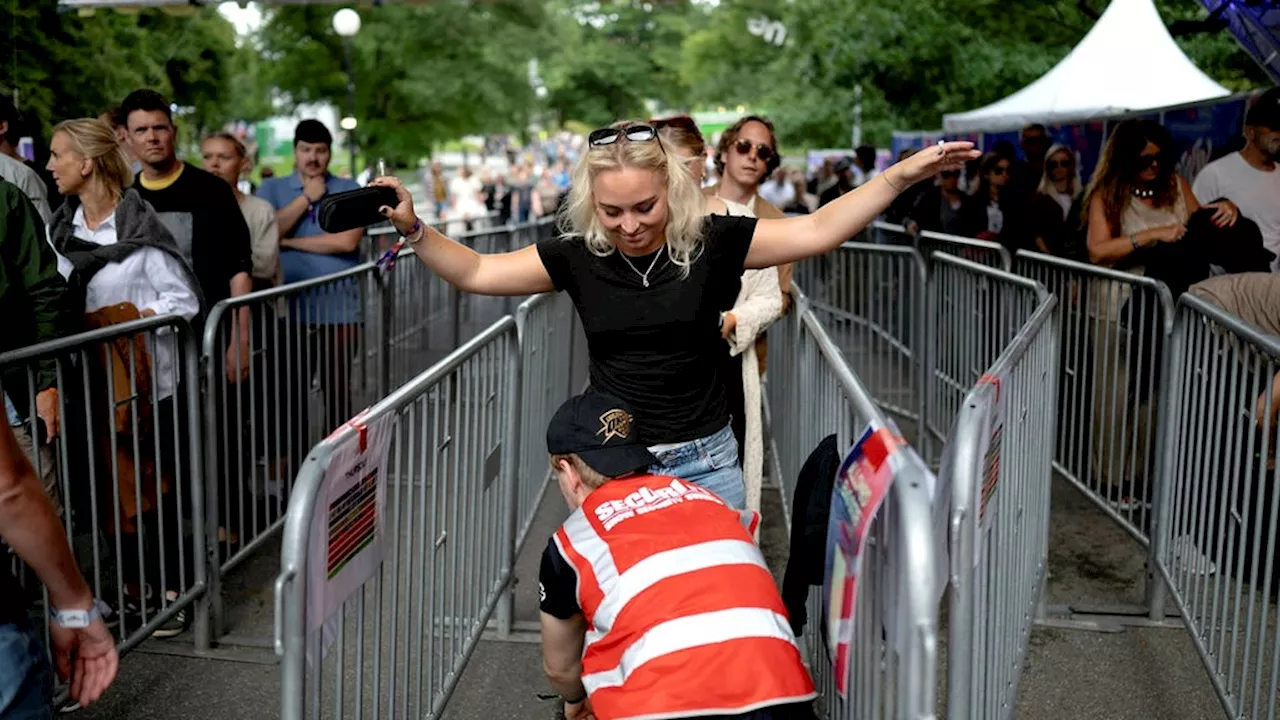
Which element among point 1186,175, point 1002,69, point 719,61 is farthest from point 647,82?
point 1186,175

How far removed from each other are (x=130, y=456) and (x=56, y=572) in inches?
96.2

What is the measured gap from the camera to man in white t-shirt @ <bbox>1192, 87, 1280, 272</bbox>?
7.11 metres

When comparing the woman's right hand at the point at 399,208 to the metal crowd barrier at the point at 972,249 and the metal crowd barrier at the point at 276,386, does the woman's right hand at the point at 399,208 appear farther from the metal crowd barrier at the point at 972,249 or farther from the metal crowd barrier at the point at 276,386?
the metal crowd barrier at the point at 972,249

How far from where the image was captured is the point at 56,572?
2.44 meters

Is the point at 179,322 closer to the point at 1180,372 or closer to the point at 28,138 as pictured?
the point at 1180,372

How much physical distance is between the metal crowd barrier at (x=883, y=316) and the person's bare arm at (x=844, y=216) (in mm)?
4550

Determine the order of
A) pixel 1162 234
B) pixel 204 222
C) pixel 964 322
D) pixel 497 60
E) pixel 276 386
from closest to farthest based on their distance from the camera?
pixel 276 386
pixel 204 222
pixel 1162 234
pixel 964 322
pixel 497 60

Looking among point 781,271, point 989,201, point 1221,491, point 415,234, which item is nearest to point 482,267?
point 415,234

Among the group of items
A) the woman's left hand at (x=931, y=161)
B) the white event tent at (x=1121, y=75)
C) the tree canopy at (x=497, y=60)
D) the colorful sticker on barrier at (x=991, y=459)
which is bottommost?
the colorful sticker on barrier at (x=991, y=459)

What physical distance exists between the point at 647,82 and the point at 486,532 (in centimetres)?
8388

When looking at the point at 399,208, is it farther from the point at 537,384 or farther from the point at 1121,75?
the point at 1121,75

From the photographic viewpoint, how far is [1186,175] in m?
11.7

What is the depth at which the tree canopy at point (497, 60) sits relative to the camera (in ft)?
73.2

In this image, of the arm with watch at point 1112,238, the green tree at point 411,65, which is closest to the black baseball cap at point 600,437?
the arm with watch at point 1112,238
